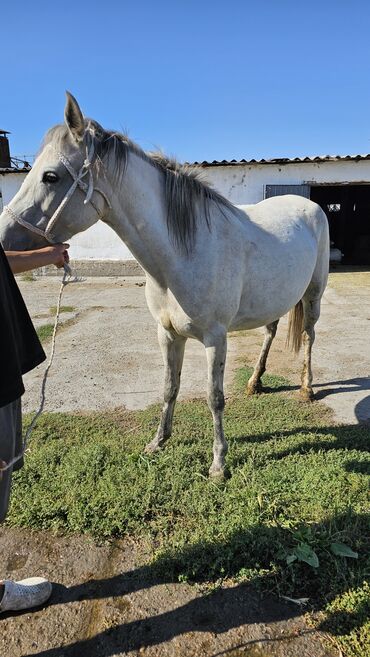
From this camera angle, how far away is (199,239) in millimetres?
2291

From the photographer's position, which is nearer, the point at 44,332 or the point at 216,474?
the point at 216,474

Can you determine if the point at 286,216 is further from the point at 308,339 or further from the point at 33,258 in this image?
the point at 33,258

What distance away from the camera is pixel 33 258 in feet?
5.01

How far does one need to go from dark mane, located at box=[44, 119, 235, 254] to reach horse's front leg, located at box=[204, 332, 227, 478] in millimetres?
618

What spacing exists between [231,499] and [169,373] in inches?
38.9

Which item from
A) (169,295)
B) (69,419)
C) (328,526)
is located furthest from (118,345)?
(328,526)

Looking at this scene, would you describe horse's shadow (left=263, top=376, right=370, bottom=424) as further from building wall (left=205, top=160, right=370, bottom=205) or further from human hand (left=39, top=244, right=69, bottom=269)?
building wall (left=205, top=160, right=370, bottom=205)

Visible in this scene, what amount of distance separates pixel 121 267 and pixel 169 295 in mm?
10319

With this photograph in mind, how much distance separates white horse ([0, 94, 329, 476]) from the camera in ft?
5.93

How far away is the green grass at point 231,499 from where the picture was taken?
1807 millimetres

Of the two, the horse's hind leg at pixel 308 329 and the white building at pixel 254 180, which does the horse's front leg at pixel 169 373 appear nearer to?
the horse's hind leg at pixel 308 329

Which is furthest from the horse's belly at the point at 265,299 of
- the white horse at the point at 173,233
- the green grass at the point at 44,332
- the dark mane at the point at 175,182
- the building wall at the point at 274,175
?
the building wall at the point at 274,175

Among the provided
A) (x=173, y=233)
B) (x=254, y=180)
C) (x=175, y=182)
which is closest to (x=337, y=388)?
(x=173, y=233)

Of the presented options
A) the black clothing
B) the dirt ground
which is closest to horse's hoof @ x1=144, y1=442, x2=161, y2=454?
the dirt ground
